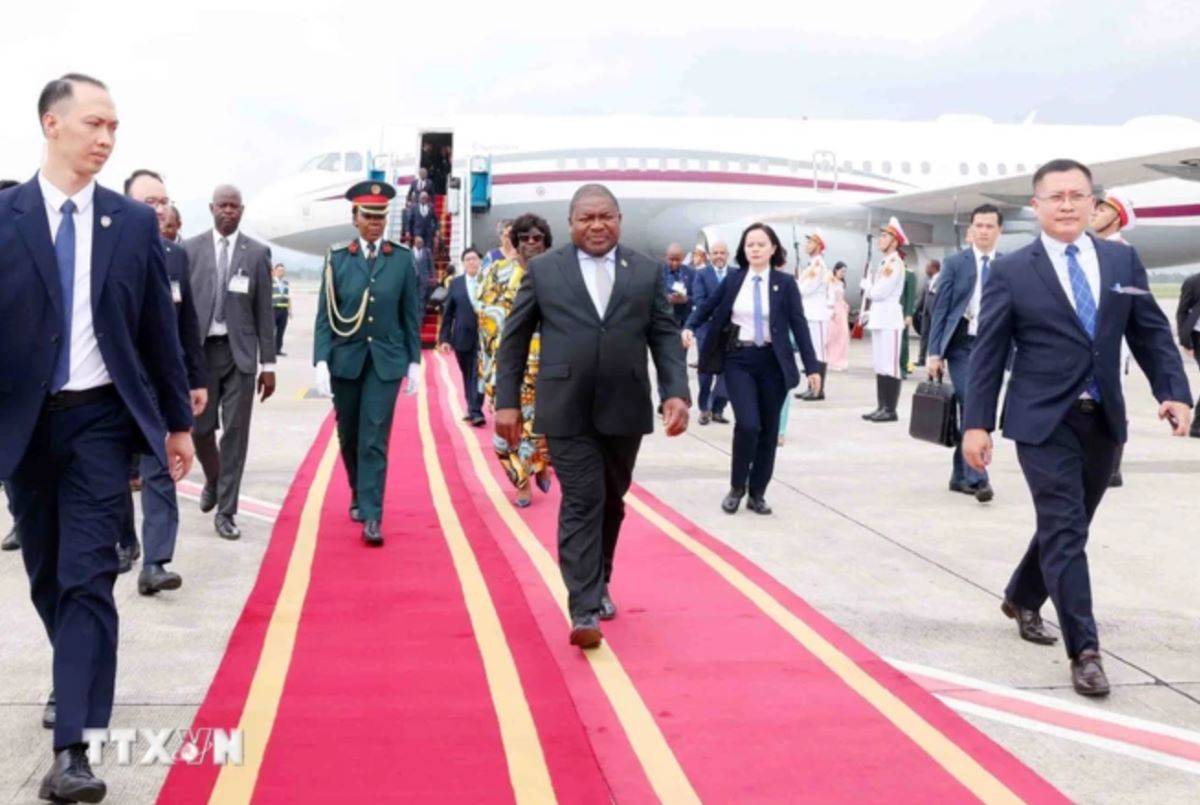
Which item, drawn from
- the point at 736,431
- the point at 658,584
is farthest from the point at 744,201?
the point at 658,584

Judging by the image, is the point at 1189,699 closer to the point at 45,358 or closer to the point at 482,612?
the point at 482,612

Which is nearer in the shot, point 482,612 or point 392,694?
point 392,694

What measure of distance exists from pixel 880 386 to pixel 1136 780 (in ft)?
32.6

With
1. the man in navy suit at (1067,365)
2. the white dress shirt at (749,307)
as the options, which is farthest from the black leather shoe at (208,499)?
the man in navy suit at (1067,365)

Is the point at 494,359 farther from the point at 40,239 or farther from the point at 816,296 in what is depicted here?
the point at 816,296

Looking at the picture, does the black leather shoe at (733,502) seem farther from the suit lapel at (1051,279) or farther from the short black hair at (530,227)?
the suit lapel at (1051,279)

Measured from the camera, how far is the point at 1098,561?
7066 mm

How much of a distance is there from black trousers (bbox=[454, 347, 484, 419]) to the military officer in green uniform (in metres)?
5.08

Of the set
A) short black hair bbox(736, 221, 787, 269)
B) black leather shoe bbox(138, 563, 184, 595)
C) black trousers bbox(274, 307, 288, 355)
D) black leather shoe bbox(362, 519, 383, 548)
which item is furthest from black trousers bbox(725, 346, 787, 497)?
black trousers bbox(274, 307, 288, 355)

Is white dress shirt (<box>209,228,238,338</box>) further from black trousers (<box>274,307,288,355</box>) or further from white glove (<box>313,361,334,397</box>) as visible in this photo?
black trousers (<box>274,307,288,355</box>)

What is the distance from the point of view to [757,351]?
8.29m

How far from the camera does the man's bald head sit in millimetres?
7301

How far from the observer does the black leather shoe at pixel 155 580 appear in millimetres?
6051

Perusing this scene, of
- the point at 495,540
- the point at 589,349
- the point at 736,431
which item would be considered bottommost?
the point at 495,540
